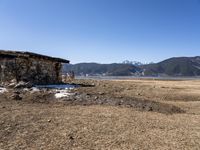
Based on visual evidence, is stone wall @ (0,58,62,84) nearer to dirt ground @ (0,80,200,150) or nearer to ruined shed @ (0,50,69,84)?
ruined shed @ (0,50,69,84)

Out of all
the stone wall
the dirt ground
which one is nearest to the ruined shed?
the stone wall

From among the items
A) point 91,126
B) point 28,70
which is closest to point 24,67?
point 28,70

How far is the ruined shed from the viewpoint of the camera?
24.3 meters

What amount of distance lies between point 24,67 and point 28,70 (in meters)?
0.45

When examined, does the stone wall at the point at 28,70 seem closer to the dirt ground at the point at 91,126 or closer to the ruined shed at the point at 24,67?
the ruined shed at the point at 24,67

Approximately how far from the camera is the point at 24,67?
2500 cm

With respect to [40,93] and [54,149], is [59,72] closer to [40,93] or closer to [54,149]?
[40,93]

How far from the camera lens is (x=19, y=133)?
8906 millimetres

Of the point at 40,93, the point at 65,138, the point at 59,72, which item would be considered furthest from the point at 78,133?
the point at 59,72

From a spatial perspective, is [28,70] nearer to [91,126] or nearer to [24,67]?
[24,67]

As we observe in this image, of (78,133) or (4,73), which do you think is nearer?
(78,133)

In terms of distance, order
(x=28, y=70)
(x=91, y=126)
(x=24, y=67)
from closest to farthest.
Result: (x=91, y=126)
(x=24, y=67)
(x=28, y=70)

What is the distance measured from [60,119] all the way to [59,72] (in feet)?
66.2

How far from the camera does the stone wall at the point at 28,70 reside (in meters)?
24.3
